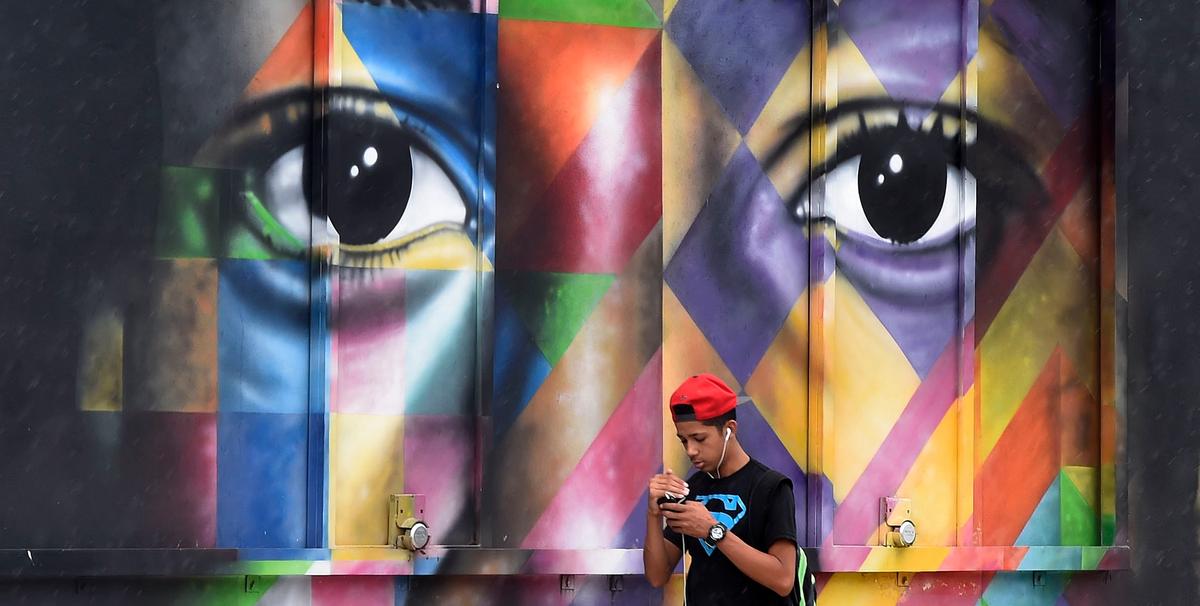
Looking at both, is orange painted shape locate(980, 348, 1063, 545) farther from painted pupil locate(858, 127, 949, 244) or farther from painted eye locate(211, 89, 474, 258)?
painted eye locate(211, 89, 474, 258)

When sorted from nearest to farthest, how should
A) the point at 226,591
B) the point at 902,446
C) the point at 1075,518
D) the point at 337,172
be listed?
the point at 226,591, the point at 337,172, the point at 902,446, the point at 1075,518

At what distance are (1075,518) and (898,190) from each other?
2.11 meters

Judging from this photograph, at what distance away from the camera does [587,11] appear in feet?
28.8

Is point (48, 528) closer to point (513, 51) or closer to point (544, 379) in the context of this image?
point (544, 379)

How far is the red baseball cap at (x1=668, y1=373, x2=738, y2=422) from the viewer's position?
6438 mm

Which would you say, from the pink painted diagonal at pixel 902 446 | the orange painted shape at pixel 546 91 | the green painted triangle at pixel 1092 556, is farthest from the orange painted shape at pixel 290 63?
the green painted triangle at pixel 1092 556

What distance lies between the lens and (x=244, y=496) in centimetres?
809

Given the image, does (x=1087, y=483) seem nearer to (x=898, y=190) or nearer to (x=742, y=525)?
(x=898, y=190)

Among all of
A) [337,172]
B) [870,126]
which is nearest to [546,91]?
[337,172]

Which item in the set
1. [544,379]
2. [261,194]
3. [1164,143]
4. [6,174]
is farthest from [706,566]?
[1164,143]

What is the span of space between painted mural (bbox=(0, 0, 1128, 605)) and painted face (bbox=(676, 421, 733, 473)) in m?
2.10

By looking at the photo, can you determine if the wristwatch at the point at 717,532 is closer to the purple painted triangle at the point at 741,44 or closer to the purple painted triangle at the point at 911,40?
the purple painted triangle at the point at 741,44

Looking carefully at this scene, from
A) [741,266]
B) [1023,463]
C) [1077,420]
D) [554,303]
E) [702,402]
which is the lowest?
[1023,463]

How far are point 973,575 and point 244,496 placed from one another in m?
3.90
